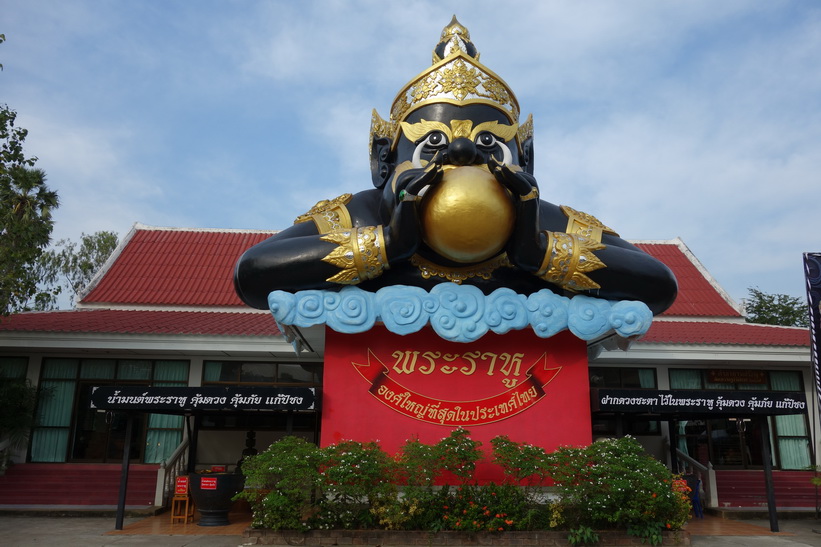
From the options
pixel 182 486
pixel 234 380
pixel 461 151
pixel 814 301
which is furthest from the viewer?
pixel 234 380

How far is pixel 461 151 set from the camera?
27.5ft

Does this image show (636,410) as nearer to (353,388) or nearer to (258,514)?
(353,388)

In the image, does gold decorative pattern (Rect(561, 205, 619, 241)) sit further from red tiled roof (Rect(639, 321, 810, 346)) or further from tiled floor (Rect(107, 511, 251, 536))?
tiled floor (Rect(107, 511, 251, 536))

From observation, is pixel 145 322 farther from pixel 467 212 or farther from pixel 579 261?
pixel 579 261

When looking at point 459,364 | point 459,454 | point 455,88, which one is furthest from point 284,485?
point 455,88

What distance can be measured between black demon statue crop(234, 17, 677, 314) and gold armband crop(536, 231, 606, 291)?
2cm

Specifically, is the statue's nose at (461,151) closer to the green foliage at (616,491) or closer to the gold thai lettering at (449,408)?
the gold thai lettering at (449,408)

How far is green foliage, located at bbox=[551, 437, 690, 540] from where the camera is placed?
838cm

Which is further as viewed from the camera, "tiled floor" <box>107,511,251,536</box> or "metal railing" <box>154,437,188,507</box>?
"metal railing" <box>154,437,188,507</box>

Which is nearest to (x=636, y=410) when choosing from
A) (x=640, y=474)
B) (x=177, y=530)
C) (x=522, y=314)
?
(x=640, y=474)

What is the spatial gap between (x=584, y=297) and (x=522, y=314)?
989mm

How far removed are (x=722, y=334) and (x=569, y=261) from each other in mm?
8649

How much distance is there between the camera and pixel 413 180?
812cm

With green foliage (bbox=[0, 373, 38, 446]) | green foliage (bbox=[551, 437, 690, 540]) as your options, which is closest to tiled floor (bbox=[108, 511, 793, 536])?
green foliage (bbox=[551, 437, 690, 540])
